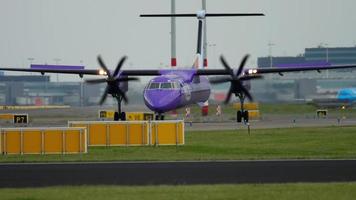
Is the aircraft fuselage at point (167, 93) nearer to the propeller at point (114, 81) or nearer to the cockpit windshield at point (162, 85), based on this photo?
the cockpit windshield at point (162, 85)

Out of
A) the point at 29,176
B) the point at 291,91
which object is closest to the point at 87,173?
the point at 29,176

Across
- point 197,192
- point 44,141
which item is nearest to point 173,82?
point 44,141

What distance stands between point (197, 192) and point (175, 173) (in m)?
5.91

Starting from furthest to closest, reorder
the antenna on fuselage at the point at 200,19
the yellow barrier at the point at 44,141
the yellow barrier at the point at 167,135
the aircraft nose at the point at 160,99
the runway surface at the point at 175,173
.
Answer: the antenna on fuselage at the point at 200,19, the aircraft nose at the point at 160,99, the yellow barrier at the point at 167,135, the yellow barrier at the point at 44,141, the runway surface at the point at 175,173

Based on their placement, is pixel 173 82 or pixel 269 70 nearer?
pixel 173 82

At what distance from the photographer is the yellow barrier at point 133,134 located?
146ft

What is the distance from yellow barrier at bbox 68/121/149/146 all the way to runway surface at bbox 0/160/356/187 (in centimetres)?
965

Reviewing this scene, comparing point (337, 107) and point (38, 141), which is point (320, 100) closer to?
point (337, 107)

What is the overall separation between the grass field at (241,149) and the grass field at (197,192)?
1132cm

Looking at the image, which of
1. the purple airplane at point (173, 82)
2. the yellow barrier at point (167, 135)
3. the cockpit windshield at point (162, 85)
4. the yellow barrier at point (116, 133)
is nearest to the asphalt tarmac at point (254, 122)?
the purple airplane at point (173, 82)

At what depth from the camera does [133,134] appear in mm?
44844

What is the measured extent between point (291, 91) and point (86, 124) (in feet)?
171

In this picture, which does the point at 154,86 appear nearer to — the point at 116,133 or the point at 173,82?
the point at 173,82

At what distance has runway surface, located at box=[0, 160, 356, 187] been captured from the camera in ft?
89.5
